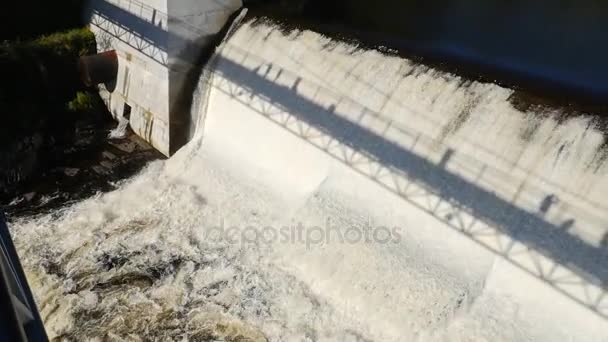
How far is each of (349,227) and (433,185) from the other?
163 cm

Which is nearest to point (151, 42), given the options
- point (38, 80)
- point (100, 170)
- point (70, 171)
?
point (38, 80)

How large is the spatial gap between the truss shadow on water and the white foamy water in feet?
0.09

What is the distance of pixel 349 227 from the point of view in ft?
29.7

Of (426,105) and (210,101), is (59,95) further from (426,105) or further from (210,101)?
(426,105)

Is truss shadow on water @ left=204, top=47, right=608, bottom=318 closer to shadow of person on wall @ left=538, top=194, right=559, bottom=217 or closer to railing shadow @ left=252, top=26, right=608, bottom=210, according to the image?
shadow of person on wall @ left=538, top=194, right=559, bottom=217

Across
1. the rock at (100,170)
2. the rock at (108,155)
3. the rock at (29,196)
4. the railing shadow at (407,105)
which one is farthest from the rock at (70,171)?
the railing shadow at (407,105)

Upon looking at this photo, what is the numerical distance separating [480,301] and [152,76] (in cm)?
861

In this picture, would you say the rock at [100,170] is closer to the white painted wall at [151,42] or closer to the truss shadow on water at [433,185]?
the white painted wall at [151,42]

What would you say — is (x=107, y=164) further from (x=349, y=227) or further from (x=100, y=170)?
(x=349, y=227)

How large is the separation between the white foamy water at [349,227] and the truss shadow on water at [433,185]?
28 millimetres

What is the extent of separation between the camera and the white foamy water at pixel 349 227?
7520 millimetres

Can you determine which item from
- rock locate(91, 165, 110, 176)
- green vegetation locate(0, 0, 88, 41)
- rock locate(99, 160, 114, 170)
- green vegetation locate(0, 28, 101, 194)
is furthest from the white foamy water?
green vegetation locate(0, 0, 88, 41)

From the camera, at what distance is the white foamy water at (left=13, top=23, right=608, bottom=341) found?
7.52m

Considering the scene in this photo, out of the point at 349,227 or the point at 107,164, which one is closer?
the point at 349,227
